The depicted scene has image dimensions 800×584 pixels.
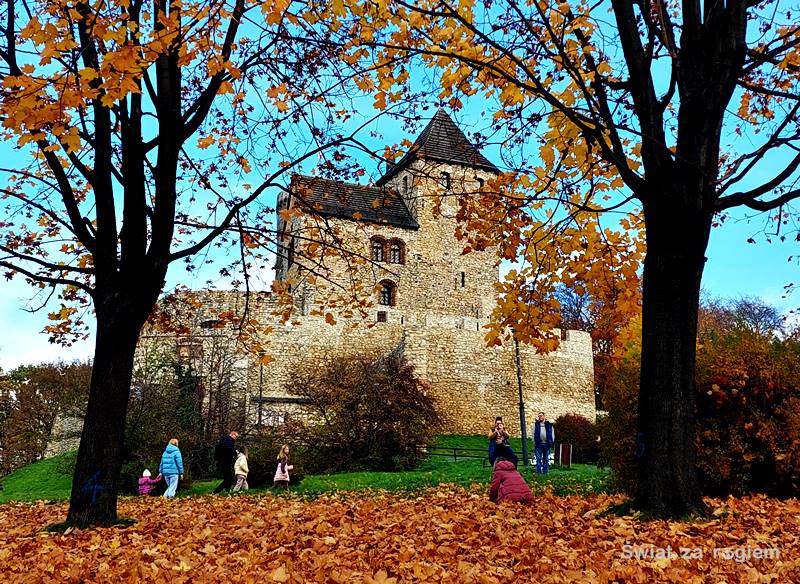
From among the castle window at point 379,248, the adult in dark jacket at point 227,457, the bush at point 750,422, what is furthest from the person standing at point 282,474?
the castle window at point 379,248

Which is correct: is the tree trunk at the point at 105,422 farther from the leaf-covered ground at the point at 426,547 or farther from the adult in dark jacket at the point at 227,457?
the adult in dark jacket at the point at 227,457

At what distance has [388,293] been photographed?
3628 cm

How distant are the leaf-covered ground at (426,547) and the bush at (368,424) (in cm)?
1319

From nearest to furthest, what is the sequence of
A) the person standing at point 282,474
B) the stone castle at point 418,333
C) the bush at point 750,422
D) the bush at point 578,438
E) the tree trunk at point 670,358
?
the tree trunk at point 670,358, the bush at point 750,422, the person standing at point 282,474, the bush at point 578,438, the stone castle at point 418,333

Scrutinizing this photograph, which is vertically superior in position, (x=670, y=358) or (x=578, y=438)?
(x=670, y=358)

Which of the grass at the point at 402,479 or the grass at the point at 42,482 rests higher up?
the grass at the point at 402,479

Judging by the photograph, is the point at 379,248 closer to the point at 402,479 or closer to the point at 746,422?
the point at 402,479

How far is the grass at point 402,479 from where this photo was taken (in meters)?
11.2

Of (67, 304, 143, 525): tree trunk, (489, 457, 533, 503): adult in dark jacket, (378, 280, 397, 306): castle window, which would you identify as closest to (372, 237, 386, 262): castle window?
(378, 280, 397, 306): castle window

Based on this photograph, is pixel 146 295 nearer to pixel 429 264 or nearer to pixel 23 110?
pixel 23 110

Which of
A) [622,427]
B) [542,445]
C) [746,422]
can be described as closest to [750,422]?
[746,422]

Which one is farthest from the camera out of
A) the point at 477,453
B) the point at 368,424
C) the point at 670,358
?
the point at 477,453

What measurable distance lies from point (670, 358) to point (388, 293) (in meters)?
30.3

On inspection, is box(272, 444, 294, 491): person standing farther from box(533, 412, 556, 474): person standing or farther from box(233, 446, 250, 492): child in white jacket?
box(533, 412, 556, 474): person standing
